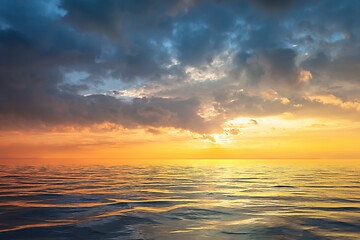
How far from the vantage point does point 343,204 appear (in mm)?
16016

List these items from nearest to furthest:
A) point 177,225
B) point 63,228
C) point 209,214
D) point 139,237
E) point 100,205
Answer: point 139,237 → point 63,228 → point 177,225 → point 209,214 → point 100,205

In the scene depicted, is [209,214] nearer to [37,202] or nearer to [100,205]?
[100,205]

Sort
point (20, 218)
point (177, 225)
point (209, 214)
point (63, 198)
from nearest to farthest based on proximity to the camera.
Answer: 1. point (177, 225)
2. point (20, 218)
3. point (209, 214)
4. point (63, 198)

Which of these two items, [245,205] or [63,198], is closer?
[245,205]

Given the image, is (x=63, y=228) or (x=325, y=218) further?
(x=325, y=218)

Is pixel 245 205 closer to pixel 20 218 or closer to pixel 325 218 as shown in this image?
pixel 325 218

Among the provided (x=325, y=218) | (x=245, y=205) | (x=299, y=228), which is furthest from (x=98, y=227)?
(x=325, y=218)

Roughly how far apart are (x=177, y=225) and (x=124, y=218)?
8.86 feet

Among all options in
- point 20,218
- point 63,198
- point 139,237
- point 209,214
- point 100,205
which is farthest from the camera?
point 63,198

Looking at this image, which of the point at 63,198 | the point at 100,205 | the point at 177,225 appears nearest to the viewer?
the point at 177,225

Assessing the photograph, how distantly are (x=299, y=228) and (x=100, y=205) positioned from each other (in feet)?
35.5

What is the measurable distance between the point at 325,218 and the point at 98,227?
10.4m

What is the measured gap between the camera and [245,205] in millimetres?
15773

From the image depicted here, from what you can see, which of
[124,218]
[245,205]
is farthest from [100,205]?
[245,205]
